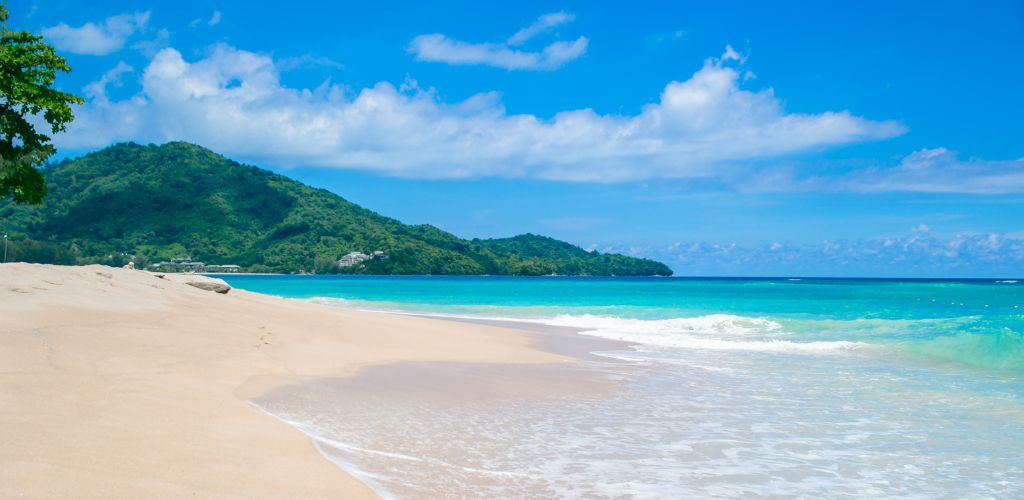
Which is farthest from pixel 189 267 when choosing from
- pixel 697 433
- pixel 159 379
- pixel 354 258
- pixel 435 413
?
pixel 697 433

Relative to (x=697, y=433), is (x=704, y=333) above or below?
above

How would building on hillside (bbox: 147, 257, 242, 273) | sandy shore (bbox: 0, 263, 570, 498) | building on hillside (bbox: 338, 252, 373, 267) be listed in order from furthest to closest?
1. building on hillside (bbox: 338, 252, 373, 267)
2. building on hillside (bbox: 147, 257, 242, 273)
3. sandy shore (bbox: 0, 263, 570, 498)

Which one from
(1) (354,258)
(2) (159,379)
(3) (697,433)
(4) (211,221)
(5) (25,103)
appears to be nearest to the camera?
(3) (697,433)

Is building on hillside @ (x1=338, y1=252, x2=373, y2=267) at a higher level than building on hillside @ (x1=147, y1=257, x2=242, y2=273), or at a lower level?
higher

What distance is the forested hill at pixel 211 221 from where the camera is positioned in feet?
370

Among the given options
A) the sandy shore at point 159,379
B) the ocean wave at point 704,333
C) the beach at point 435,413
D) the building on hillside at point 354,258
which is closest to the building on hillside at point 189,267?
the building on hillside at point 354,258

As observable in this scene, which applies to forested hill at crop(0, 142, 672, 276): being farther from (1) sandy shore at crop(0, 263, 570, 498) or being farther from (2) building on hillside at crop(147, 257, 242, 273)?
(1) sandy shore at crop(0, 263, 570, 498)

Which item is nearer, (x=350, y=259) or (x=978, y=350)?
(x=978, y=350)

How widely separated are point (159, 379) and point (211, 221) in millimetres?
134538

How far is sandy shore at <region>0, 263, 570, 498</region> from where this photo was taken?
4.94 meters

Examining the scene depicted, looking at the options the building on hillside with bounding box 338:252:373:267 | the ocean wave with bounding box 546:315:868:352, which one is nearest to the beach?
the ocean wave with bounding box 546:315:868:352

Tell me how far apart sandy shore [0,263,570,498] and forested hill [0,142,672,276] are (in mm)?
96007

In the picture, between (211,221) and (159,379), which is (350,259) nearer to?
(211,221)

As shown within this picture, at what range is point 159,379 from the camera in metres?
8.80
